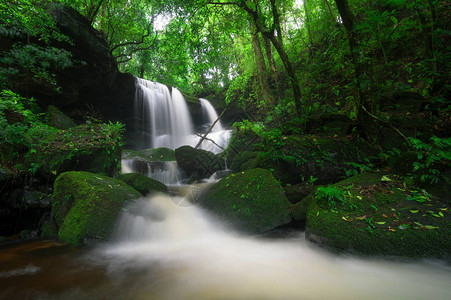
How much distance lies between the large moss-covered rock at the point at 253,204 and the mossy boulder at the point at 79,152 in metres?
3.49

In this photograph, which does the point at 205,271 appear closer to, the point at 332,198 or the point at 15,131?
the point at 332,198

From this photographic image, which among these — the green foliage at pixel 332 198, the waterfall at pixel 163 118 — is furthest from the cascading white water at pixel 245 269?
the waterfall at pixel 163 118

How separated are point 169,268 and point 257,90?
9.59 metres

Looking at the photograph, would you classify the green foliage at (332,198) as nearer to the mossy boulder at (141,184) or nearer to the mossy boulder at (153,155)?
the mossy boulder at (141,184)

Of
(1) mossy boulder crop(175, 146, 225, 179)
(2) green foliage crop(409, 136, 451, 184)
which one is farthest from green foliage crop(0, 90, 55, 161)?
(2) green foliage crop(409, 136, 451, 184)

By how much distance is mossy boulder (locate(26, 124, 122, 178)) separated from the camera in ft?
15.8

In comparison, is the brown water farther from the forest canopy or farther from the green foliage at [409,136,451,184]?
the forest canopy

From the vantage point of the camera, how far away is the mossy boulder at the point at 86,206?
324 centimetres

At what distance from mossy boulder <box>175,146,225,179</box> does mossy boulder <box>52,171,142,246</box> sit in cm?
403

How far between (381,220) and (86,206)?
4729mm

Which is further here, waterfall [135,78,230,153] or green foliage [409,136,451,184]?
waterfall [135,78,230,153]

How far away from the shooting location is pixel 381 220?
2.66 meters

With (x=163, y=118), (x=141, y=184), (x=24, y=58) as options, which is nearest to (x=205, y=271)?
(x=141, y=184)

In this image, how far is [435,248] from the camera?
7.55ft
